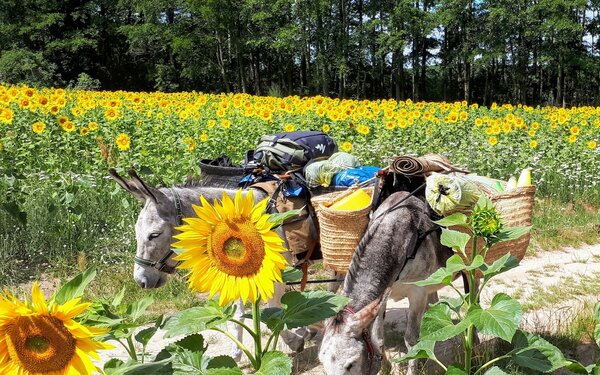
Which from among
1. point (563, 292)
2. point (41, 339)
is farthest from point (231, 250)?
point (563, 292)

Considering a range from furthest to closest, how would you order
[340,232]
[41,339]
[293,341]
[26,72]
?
1. [26,72]
2. [293,341]
3. [340,232]
4. [41,339]

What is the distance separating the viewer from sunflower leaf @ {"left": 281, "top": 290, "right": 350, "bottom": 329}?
5.99ft

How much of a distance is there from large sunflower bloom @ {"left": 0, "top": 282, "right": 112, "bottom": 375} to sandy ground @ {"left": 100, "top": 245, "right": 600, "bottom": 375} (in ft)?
7.87

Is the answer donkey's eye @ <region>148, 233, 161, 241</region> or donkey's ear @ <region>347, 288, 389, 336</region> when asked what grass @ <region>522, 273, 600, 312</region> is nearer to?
donkey's ear @ <region>347, 288, 389, 336</region>

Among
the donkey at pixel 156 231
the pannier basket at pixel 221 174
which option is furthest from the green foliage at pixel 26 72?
the donkey at pixel 156 231

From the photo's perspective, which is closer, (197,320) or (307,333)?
(197,320)

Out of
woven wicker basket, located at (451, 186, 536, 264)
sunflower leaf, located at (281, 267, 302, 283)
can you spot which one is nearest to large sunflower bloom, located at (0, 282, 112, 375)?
sunflower leaf, located at (281, 267, 302, 283)

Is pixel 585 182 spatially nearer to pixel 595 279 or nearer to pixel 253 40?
pixel 595 279

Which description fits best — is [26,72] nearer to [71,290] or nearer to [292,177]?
[292,177]

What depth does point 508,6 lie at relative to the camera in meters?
39.2

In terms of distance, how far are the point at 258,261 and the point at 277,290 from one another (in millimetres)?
2494

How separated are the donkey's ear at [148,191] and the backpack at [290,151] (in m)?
1.20

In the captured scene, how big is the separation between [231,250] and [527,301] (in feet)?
16.3

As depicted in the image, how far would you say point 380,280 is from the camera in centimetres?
324
